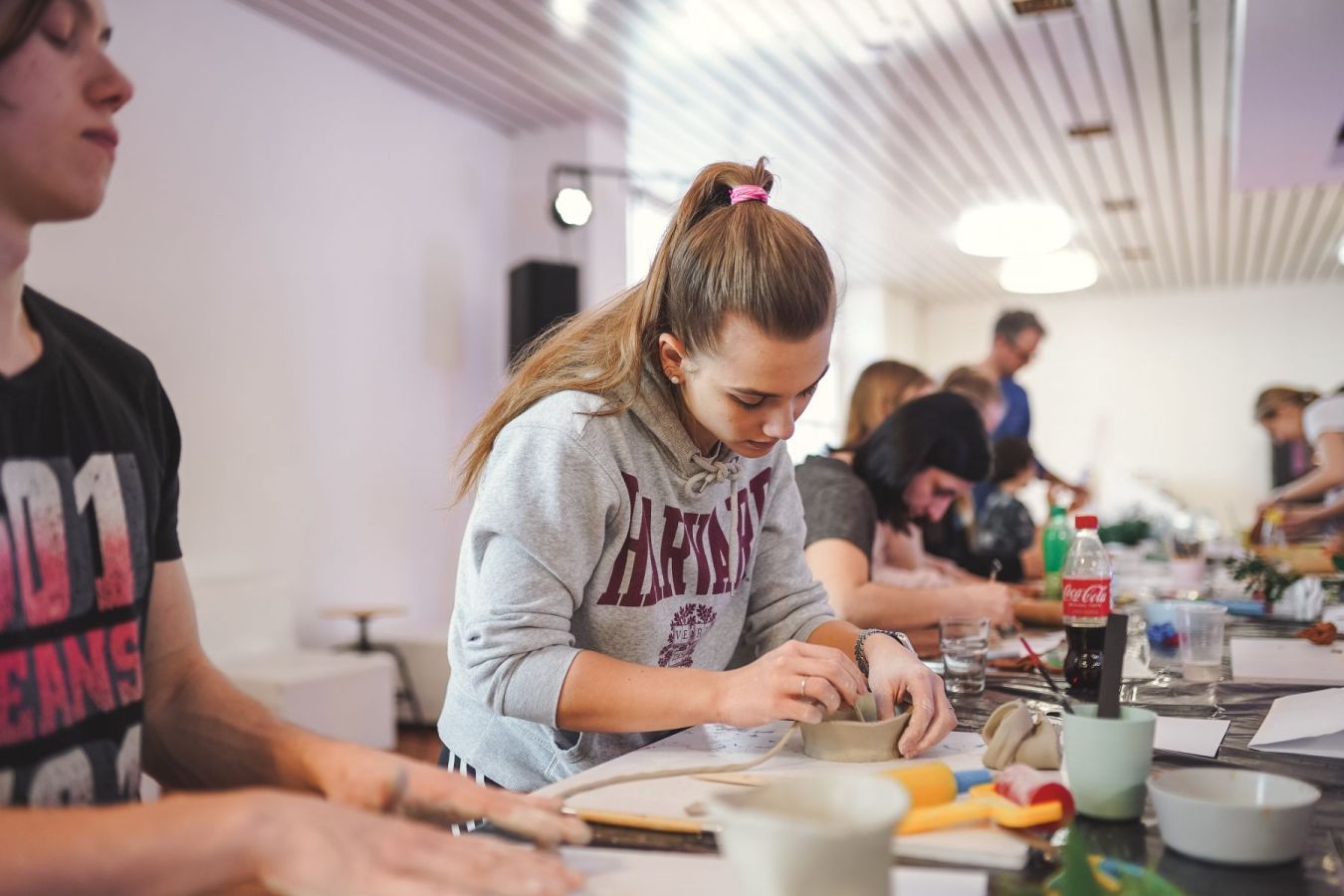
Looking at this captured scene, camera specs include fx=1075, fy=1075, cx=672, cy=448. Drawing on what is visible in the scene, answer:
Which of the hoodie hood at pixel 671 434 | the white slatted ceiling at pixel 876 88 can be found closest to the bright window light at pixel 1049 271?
the white slatted ceiling at pixel 876 88

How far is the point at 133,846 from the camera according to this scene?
66cm

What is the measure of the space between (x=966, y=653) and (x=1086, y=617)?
0.19 m

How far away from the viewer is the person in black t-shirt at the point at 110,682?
2.20 feet

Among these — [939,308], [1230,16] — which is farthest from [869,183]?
[939,308]

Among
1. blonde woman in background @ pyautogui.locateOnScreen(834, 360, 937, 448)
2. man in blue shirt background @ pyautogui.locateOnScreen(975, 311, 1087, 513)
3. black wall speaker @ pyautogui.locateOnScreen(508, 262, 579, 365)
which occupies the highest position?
black wall speaker @ pyautogui.locateOnScreen(508, 262, 579, 365)

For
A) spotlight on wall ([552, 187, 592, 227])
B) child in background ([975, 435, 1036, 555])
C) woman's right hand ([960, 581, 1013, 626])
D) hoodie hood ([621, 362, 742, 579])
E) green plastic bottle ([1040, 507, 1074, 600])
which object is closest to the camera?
hoodie hood ([621, 362, 742, 579])

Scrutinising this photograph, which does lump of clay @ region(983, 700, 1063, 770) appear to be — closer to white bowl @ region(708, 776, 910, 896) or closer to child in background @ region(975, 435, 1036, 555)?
white bowl @ region(708, 776, 910, 896)

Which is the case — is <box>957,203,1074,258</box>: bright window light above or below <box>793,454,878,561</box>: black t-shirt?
above

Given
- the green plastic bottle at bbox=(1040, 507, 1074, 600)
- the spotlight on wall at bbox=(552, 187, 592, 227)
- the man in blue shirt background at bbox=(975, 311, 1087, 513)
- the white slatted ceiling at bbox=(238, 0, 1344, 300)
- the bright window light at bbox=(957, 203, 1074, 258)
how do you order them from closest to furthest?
the green plastic bottle at bbox=(1040, 507, 1074, 600) < the white slatted ceiling at bbox=(238, 0, 1344, 300) < the bright window light at bbox=(957, 203, 1074, 258) < the spotlight on wall at bbox=(552, 187, 592, 227) < the man in blue shirt background at bbox=(975, 311, 1087, 513)

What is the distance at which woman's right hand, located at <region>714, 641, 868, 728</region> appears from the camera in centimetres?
113

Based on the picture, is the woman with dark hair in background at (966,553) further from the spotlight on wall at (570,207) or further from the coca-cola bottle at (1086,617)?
the spotlight on wall at (570,207)

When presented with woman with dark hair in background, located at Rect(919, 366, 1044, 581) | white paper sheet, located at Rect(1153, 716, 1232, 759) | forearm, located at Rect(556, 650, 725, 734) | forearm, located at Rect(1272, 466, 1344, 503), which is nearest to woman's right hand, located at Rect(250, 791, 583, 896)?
forearm, located at Rect(556, 650, 725, 734)

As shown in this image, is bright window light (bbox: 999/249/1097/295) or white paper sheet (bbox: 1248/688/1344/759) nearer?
white paper sheet (bbox: 1248/688/1344/759)

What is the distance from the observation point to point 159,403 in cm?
103
